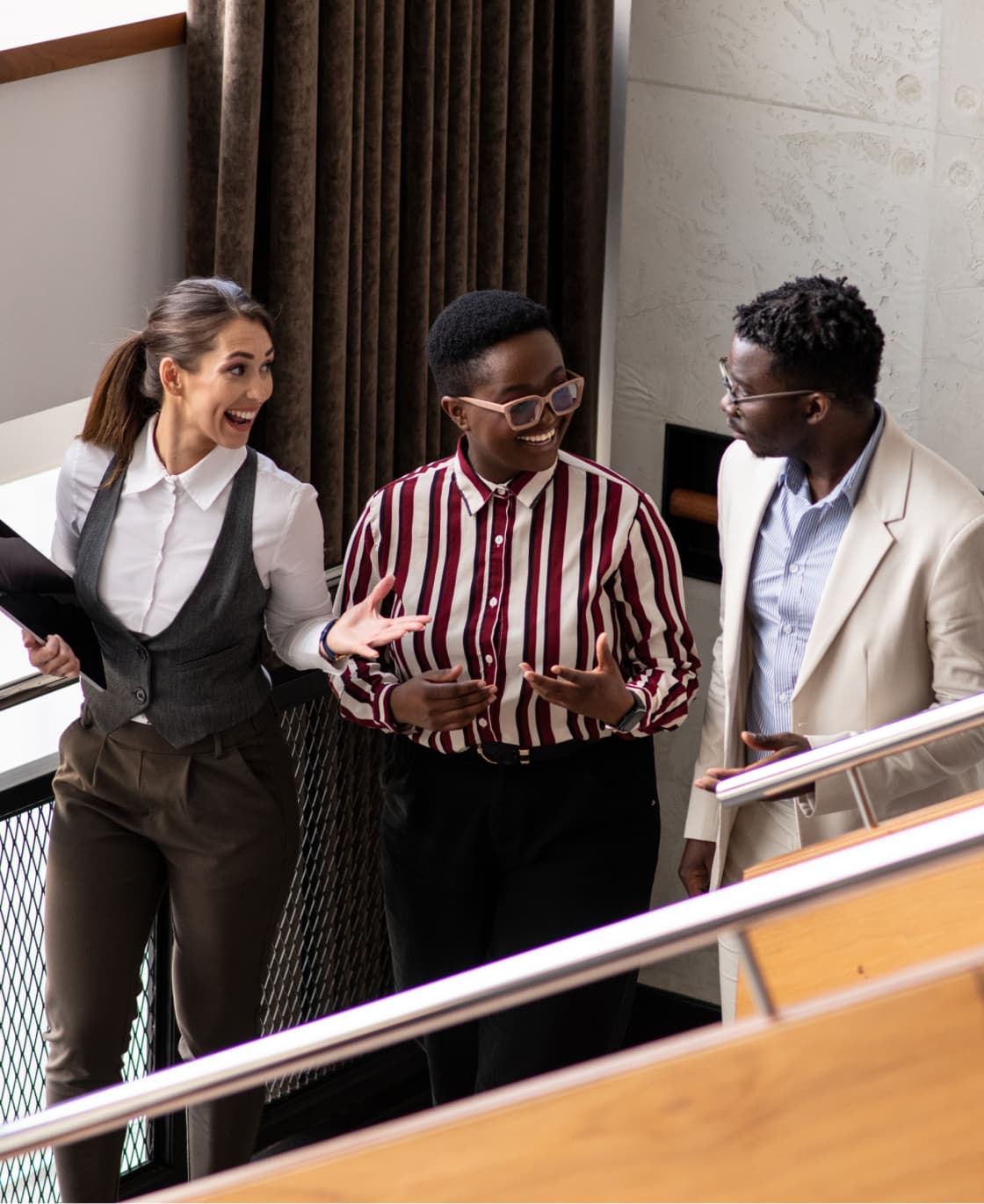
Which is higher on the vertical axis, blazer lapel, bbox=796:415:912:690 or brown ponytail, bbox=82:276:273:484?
brown ponytail, bbox=82:276:273:484

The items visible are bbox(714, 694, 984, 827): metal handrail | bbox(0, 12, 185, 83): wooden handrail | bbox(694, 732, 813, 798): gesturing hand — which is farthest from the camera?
bbox(0, 12, 185, 83): wooden handrail

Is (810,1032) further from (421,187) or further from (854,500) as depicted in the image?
(421,187)

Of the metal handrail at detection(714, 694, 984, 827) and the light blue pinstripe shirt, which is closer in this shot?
the metal handrail at detection(714, 694, 984, 827)

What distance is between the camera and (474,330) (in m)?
2.57

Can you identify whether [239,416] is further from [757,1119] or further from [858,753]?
[757,1119]

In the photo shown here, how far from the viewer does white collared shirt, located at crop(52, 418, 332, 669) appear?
263 cm

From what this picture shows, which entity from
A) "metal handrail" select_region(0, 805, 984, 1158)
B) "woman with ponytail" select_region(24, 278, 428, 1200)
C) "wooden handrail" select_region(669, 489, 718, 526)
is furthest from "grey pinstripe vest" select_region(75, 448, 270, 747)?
"wooden handrail" select_region(669, 489, 718, 526)

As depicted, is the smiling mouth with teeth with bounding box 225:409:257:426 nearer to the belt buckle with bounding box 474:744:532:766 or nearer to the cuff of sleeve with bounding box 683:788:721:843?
the belt buckle with bounding box 474:744:532:766

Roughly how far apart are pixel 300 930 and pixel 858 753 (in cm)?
199

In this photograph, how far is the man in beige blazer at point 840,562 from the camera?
2512mm

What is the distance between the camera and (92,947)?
108 inches

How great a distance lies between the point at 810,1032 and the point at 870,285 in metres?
2.59

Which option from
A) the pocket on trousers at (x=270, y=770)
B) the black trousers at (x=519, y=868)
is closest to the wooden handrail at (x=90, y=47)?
the pocket on trousers at (x=270, y=770)

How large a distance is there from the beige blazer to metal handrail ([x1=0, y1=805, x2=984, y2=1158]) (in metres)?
1.37
